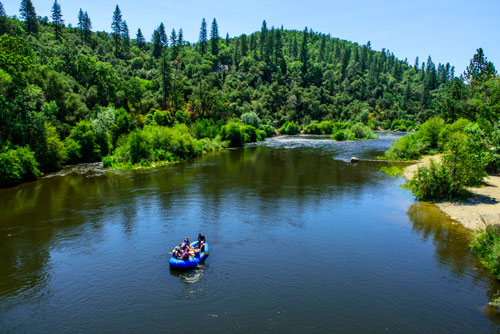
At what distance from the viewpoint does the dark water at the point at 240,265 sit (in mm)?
19797

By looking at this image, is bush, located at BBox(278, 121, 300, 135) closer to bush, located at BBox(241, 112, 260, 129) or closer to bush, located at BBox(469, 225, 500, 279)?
bush, located at BBox(241, 112, 260, 129)

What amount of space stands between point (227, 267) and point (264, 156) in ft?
194

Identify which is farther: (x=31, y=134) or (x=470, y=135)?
(x=31, y=134)

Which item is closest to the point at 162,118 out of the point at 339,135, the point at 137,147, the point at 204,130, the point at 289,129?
the point at 204,130

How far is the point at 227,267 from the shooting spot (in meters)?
25.8

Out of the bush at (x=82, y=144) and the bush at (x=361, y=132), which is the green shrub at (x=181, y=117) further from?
the bush at (x=361, y=132)

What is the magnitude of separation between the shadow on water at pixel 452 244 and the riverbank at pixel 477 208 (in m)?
0.92

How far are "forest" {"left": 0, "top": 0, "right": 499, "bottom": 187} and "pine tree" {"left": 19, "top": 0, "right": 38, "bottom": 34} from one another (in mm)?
426

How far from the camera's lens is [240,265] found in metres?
26.0

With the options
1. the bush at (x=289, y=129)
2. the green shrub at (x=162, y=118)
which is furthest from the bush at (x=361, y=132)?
the green shrub at (x=162, y=118)

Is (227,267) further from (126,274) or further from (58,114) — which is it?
(58,114)

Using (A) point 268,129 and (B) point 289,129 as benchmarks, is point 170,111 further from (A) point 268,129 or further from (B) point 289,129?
(B) point 289,129

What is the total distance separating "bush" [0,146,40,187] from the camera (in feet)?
164

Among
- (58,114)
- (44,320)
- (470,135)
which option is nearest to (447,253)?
(470,135)
